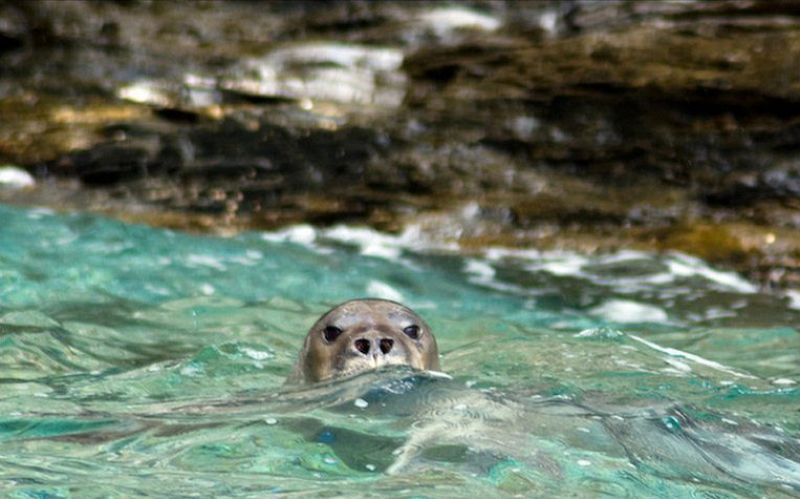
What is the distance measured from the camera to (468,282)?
7750 mm

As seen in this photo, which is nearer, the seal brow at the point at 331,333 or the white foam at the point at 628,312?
the seal brow at the point at 331,333

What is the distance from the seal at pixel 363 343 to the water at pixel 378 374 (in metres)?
0.23

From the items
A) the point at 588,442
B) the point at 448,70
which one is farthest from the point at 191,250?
the point at 588,442

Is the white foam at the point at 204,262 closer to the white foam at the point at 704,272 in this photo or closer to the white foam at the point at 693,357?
the white foam at the point at 693,357

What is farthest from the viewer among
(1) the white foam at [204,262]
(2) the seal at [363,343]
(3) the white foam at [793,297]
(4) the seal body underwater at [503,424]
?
(1) the white foam at [204,262]

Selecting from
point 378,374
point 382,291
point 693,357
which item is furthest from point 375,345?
point 382,291

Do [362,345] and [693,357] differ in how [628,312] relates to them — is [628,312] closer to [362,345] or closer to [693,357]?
[693,357]

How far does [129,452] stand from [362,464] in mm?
658

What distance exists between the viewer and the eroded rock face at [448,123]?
8.84 meters

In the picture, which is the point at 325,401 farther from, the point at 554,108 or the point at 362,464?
the point at 554,108

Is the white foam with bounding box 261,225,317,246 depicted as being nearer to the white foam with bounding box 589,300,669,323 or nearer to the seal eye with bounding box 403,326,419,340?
the white foam with bounding box 589,300,669,323

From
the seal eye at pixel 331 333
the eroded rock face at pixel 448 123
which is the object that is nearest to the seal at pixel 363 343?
the seal eye at pixel 331 333

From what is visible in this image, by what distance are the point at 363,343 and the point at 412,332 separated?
32 centimetres

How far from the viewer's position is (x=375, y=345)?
186 inches
